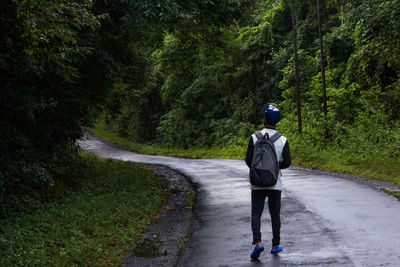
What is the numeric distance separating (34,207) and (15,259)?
12.7ft

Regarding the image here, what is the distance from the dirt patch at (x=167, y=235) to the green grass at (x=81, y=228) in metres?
0.21

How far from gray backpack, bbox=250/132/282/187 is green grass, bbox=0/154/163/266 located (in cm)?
246

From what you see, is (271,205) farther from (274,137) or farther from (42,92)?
(42,92)

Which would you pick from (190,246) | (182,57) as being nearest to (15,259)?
(190,246)

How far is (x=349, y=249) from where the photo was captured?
591 cm

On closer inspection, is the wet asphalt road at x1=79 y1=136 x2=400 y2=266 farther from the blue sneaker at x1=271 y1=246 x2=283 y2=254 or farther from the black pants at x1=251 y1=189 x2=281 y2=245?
the black pants at x1=251 y1=189 x2=281 y2=245

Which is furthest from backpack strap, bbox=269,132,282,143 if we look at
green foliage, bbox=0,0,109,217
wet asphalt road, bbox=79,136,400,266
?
green foliage, bbox=0,0,109,217

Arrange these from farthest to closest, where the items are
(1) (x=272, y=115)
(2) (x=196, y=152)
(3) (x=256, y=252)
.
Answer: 1. (2) (x=196, y=152)
2. (1) (x=272, y=115)
3. (3) (x=256, y=252)

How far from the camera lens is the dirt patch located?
21.3 feet

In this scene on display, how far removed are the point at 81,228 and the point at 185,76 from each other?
117 ft

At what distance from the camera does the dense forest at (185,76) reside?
909 centimetres

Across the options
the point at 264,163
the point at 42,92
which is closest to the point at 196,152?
the point at 42,92

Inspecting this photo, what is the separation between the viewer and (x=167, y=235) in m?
8.01

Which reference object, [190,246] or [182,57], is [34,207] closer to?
[190,246]
